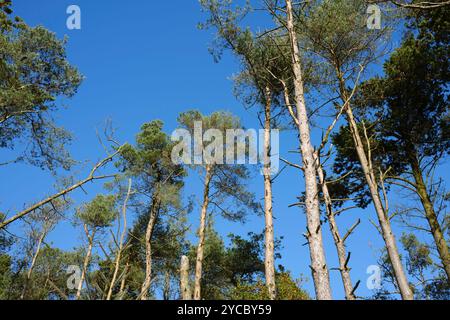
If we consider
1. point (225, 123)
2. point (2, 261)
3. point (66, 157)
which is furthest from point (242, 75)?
point (2, 261)

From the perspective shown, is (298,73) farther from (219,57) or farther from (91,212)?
(91,212)

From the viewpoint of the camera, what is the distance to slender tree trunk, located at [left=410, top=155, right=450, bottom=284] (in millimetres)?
10305

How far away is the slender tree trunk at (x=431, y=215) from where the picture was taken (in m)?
10.3

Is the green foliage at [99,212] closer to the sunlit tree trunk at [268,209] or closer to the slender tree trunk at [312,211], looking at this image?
the sunlit tree trunk at [268,209]

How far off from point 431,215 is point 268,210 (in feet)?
16.9

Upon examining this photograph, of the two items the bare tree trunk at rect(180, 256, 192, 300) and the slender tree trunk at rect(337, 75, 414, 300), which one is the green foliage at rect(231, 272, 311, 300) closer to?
A: the slender tree trunk at rect(337, 75, 414, 300)

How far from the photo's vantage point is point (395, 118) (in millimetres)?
12906

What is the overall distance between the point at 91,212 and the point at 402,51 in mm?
17092

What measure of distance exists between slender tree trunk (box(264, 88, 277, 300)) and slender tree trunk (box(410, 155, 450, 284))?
498 centimetres

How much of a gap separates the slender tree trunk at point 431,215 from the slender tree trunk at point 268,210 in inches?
196

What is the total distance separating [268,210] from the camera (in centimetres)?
1184

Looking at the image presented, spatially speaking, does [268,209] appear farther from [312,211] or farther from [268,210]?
[312,211]
